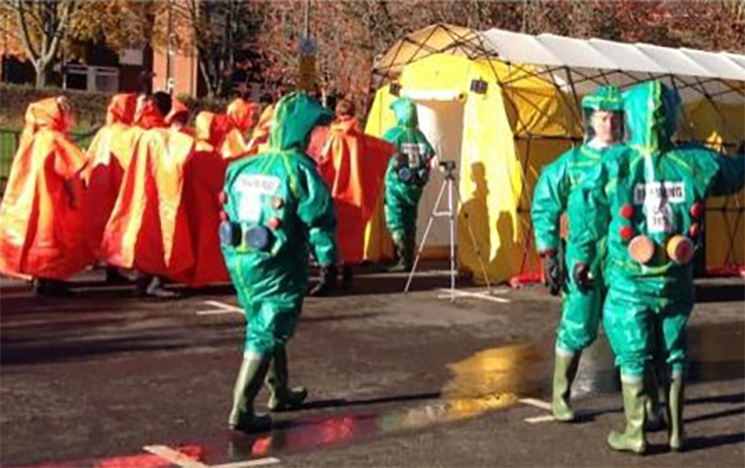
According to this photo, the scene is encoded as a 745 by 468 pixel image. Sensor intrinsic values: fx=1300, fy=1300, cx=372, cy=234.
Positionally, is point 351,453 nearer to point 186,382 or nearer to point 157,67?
point 186,382

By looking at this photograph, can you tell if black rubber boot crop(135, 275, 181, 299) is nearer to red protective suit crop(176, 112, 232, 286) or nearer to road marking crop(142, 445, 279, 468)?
red protective suit crop(176, 112, 232, 286)

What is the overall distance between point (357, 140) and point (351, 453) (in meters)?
7.21

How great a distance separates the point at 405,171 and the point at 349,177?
3.67ft

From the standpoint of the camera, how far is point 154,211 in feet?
41.0

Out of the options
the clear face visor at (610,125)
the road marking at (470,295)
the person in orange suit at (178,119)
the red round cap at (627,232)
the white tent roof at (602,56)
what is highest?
the white tent roof at (602,56)

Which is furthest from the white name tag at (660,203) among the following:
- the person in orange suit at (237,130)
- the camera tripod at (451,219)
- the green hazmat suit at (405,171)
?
the green hazmat suit at (405,171)

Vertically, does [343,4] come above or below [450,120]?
above

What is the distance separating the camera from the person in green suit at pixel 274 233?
23.4 ft

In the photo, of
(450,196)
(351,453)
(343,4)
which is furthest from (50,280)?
(343,4)

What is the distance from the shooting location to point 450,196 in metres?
14.4

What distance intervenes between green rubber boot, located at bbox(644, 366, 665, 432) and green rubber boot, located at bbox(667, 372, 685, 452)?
0.49ft

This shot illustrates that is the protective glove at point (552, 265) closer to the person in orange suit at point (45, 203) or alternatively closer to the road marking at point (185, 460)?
the road marking at point (185, 460)

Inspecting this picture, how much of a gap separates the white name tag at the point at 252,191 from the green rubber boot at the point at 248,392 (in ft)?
2.60

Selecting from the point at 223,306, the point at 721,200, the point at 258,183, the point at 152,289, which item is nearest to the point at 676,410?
the point at 258,183
